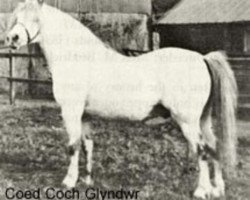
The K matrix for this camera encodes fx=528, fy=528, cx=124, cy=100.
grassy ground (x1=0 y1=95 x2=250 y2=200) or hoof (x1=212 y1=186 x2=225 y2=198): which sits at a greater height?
hoof (x1=212 y1=186 x2=225 y2=198)

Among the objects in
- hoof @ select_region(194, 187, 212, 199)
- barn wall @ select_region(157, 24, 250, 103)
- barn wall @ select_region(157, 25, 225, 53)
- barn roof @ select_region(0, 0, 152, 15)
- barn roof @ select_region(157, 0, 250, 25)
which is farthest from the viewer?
Result: barn wall @ select_region(157, 25, 225, 53)

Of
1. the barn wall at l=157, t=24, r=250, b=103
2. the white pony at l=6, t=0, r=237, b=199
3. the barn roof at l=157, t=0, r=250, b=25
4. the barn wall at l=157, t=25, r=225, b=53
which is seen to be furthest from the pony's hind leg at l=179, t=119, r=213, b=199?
the barn wall at l=157, t=25, r=225, b=53

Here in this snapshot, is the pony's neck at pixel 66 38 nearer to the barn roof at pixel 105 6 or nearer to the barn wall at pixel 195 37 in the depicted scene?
the barn roof at pixel 105 6

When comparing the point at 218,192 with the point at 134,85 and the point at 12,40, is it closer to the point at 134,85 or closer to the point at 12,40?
the point at 134,85

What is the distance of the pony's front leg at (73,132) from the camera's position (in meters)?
3.98

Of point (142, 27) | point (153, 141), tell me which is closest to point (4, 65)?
point (142, 27)

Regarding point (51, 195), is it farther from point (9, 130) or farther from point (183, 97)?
point (9, 130)

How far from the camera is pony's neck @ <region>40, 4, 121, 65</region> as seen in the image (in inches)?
159

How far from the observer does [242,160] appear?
185 inches

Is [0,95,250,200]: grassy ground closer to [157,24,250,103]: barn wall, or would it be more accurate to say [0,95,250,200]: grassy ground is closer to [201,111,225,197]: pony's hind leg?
[201,111,225,197]: pony's hind leg

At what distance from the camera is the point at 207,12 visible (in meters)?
8.97

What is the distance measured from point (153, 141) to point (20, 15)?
2.08m

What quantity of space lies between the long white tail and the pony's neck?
78 centimetres

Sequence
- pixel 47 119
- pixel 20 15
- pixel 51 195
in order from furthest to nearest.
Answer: pixel 47 119, pixel 20 15, pixel 51 195
